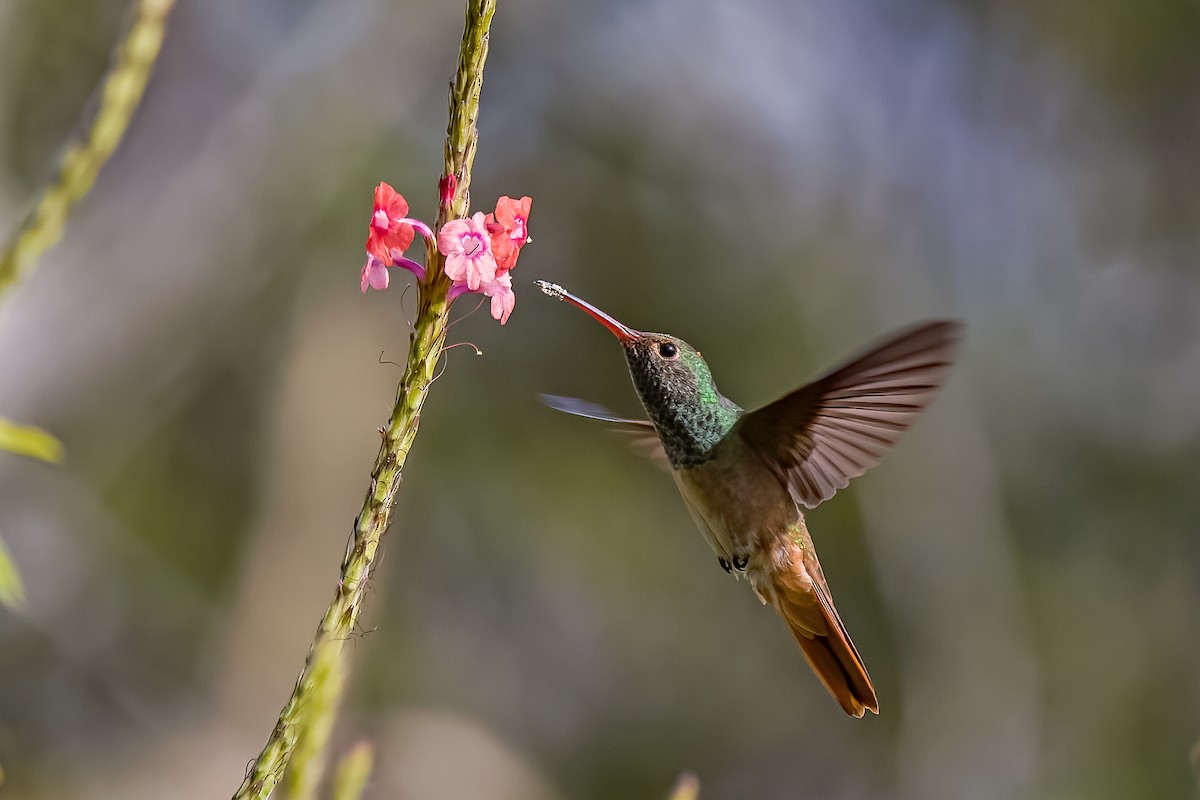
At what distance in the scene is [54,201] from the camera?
112cm

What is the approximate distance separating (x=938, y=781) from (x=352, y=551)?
7.83 meters

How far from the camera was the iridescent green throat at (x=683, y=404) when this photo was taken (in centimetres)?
283

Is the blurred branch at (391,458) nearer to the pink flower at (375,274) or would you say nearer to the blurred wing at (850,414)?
the pink flower at (375,274)

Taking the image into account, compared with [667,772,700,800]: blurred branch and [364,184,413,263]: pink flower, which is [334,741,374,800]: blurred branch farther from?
[364,184,413,263]: pink flower

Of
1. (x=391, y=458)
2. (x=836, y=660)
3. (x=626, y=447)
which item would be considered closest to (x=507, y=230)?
(x=391, y=458)

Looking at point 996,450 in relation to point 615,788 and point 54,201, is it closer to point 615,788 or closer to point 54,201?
point 615,788

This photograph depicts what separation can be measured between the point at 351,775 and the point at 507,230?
751mm

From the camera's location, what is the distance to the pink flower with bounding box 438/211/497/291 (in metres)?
1.40

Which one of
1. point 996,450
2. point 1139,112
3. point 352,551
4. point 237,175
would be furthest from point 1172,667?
point 352,551

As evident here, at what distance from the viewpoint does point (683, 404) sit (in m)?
2.92

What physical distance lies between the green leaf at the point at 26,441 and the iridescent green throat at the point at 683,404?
5.86 feet

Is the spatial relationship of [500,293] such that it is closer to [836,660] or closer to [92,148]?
[92,148]

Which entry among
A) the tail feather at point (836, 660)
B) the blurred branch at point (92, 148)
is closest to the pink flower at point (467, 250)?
the blurred branch at point (92, 148)

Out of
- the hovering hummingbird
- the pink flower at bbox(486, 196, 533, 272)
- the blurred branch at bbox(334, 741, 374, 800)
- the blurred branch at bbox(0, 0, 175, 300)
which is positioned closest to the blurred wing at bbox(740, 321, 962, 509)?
the hovering hummingbird
